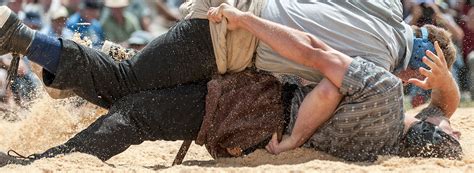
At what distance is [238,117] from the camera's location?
5.03 meters

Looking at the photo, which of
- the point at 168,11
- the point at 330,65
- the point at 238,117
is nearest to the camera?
the point at 330,65

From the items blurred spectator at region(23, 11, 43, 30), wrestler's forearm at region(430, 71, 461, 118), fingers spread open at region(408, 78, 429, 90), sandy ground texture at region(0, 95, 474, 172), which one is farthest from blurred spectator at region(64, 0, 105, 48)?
fingers spread open at region(408, 78, 429, 90)

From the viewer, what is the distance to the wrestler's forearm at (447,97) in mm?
5359

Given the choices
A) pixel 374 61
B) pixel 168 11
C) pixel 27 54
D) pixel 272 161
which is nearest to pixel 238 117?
pixel 272 161

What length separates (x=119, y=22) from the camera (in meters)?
8.68

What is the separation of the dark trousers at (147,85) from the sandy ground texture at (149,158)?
0.17 metres

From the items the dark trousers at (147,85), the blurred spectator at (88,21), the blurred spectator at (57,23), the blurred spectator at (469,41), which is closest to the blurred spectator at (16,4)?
the blurred spectator at (57,23)

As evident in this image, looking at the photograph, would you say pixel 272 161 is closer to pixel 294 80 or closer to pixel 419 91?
pixel 294 80

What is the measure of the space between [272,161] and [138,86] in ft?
2.57

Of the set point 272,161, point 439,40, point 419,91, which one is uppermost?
point 439,40

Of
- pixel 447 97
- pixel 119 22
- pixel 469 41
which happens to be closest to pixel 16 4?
pixel 119 22

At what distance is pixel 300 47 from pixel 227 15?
0.40 m

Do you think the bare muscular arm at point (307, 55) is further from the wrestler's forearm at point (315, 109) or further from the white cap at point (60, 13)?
the white cap at point (60, 13)

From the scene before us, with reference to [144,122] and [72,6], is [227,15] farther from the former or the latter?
[72,6]
